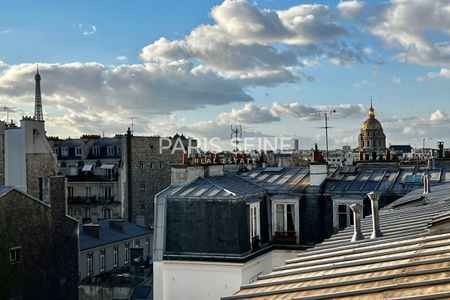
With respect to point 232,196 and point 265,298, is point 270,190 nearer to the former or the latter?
point 232,196

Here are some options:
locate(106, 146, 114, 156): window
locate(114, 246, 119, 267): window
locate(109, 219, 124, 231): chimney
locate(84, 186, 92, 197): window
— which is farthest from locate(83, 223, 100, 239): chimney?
locate(106, 146, 114, 156): window

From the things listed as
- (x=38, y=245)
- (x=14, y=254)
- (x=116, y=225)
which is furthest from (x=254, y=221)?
(x=116, y=225)

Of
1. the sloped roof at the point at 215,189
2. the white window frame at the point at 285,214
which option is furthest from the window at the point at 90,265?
the white window frame at the point at 285,214

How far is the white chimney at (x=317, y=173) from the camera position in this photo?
20.0 meters

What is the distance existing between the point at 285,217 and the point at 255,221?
1355mm

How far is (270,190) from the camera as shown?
19.8 metres

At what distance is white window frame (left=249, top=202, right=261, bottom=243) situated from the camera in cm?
1817

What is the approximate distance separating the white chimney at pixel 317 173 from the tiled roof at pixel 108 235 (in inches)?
594

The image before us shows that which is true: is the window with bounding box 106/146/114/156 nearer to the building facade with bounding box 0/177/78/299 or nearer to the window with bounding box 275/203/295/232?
the building facade with bounding box 0/177/78/299

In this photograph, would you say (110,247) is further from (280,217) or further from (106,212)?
(106,212)

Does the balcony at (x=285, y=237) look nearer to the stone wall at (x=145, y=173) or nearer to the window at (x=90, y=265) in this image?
the window at (x=90, y=265)

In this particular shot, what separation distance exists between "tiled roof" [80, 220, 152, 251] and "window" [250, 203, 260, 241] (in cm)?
1475

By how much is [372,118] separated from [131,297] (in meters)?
128

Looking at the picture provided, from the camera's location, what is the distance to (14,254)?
77.9 ft
